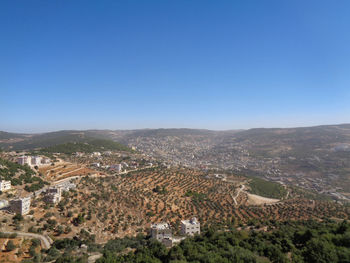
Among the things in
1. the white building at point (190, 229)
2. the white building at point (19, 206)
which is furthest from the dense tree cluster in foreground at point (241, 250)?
the white building at point (19, 206)

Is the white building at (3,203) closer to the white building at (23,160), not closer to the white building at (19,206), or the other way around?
the white building at (19,206)

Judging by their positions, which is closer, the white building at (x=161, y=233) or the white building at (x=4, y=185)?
the white building at (x=161, y=233)

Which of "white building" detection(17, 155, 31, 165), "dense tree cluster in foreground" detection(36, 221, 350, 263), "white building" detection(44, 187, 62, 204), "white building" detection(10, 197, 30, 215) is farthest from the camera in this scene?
"white building" detection(17, 155, 31, 165)

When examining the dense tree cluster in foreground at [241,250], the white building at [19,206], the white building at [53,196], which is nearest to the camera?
the dense tree cluster in foreground at [241,250]

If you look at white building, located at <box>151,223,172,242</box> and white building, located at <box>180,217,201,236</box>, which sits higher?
white building, located at <box>151,223,172,242</box>

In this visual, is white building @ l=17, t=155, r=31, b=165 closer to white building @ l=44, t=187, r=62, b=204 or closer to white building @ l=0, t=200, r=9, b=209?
white building @ l=44, t=187, r=62, b=204

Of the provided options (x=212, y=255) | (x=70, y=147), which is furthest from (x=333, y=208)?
(x=70, y=147)

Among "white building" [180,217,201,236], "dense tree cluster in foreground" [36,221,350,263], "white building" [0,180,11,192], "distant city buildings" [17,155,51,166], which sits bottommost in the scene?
"white building" [180,217,201,236]

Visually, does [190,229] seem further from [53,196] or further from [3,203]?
[3,203]

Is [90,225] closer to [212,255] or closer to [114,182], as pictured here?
[114,182]

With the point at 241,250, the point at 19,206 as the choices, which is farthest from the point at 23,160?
the point at 241,250

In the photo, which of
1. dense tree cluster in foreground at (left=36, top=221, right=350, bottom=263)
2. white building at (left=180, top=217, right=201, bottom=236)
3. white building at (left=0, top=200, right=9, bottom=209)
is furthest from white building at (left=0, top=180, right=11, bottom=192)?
white building at (left=180, top=217, right=201, bottom=236)

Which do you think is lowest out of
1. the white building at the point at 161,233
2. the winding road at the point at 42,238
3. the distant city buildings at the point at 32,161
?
the white building at the point at 161,233
